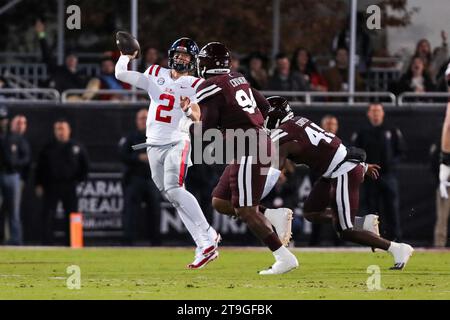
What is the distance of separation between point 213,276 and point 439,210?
6.70 m

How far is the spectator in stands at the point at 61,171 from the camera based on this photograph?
62.2 feet

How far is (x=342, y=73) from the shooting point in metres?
20.7

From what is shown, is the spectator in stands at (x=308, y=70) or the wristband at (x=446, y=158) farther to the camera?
the spectator in stands at (x=308, y=70)

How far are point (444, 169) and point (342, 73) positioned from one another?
6807 mm

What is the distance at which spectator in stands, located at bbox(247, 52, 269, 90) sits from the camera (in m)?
20.0

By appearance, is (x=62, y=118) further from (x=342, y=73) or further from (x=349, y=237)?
(x=349, y=237)

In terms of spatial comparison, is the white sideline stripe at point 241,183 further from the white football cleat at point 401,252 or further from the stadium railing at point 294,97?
the stadium railing at point 294,97

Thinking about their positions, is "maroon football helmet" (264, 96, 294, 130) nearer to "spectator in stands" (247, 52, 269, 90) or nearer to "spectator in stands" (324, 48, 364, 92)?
"spectator in stands" (247, 52, 269, 90)

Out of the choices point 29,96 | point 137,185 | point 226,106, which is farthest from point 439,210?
point 226,106

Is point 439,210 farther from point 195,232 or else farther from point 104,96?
point 195,232

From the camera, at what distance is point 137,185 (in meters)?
19.1

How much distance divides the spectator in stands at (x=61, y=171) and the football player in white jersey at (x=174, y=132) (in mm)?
4410

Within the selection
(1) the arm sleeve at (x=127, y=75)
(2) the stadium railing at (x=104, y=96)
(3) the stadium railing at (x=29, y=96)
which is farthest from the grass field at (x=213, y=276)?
(2) the stadium railing at (x=104, y=96)
